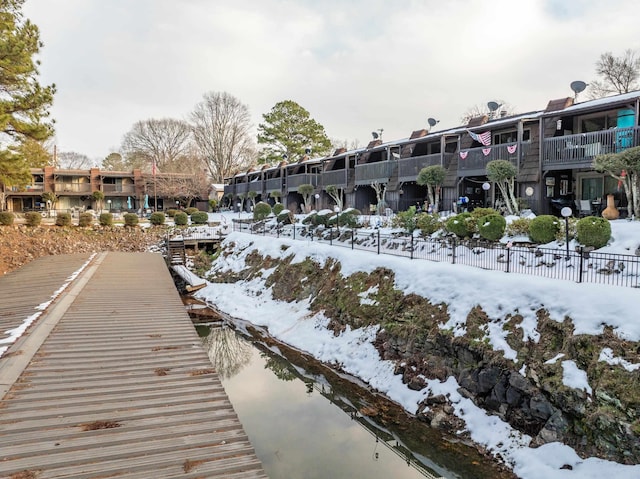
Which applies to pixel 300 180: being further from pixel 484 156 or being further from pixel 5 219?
pixel 5 219

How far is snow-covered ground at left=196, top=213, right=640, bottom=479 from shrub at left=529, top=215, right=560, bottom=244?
1561 mm

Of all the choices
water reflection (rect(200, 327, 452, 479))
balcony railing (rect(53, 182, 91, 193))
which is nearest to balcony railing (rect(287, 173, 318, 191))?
water reflection (rect(200, 327, 452, 479))

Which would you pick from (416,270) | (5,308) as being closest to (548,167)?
(416,270)

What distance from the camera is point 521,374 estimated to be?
7355mm

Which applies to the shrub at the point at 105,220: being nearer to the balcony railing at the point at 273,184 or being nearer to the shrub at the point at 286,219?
the shrub at the point at 286,219

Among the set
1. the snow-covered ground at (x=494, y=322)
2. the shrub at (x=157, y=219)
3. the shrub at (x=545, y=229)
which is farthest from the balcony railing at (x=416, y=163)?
the shrub at (x=157, y=219)

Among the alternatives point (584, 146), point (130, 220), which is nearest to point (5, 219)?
point (130, 220)

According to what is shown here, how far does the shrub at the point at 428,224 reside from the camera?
16.9 meters

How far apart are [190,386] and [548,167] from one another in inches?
660

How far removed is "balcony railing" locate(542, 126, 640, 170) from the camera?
14.7 metres

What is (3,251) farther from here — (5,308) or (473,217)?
(473,217)

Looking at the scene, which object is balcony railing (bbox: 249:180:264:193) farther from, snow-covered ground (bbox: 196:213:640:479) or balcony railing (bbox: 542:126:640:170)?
balcony railing (bbox: 542:126:640:170)

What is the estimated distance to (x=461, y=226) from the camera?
48.9 ft

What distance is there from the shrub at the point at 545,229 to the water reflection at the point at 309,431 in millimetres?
8058
